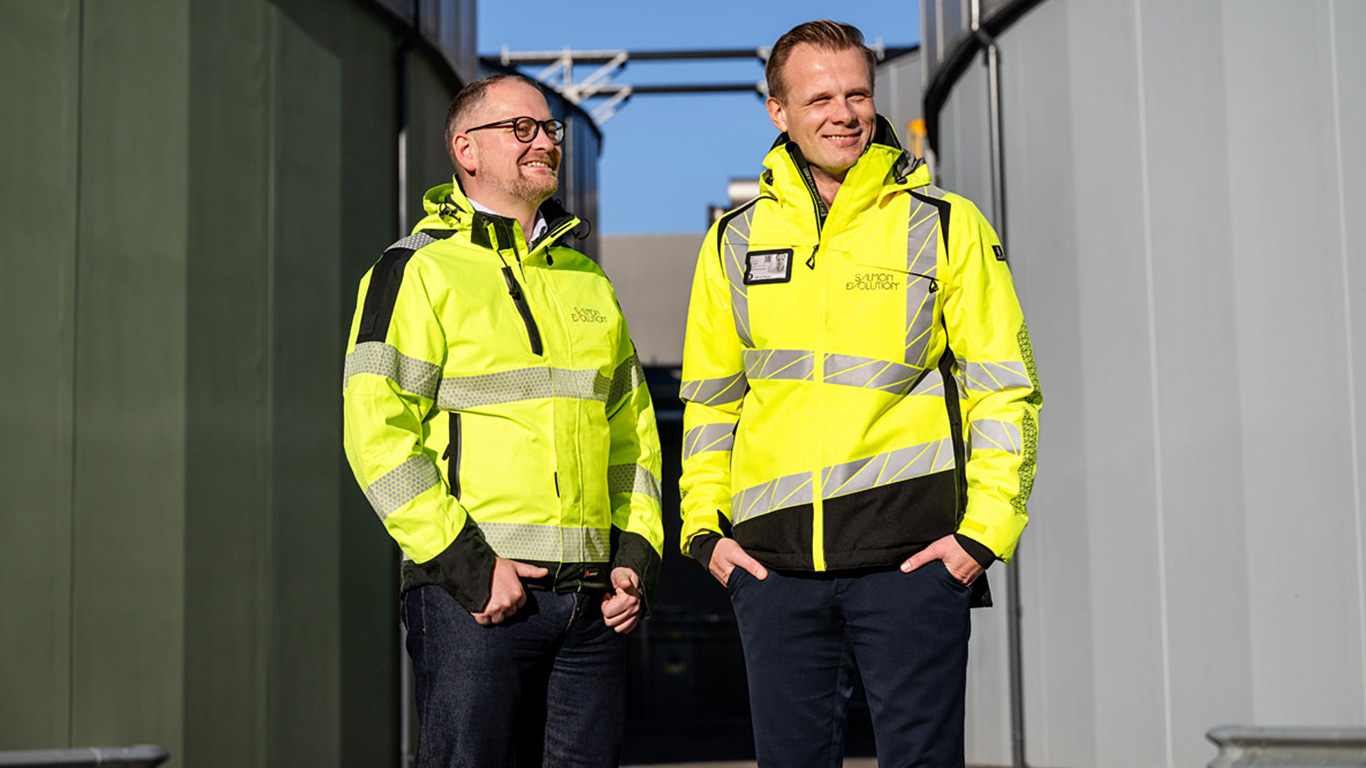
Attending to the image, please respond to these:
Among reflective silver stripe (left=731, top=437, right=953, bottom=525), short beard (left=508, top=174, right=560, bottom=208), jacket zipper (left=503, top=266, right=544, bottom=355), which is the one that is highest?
short beard (left=508, top=174, right=560, bottom=208)

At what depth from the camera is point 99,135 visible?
469 cm

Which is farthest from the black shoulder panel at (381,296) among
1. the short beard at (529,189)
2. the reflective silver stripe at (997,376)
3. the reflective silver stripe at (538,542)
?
the reflective silver stripe at (997,376)

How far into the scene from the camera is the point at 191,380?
5.16 meters

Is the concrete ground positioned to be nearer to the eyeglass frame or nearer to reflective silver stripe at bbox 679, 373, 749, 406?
reflective silver stripe at bbox 679, 373, 749, 406

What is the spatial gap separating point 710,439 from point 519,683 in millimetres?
583

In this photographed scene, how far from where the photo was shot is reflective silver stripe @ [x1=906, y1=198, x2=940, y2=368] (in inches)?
94.7

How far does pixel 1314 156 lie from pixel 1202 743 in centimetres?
235

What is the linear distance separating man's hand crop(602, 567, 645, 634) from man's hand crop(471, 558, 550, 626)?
21 centimetres

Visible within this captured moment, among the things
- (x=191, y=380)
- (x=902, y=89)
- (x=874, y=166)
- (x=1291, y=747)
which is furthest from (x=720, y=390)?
(x=902, y=89)

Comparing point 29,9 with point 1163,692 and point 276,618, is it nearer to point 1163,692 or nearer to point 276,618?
point 276,618

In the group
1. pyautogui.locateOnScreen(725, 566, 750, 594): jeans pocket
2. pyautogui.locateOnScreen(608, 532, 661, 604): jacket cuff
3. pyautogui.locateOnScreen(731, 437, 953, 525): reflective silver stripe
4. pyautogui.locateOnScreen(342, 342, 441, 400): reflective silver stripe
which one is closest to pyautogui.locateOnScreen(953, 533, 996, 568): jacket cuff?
pyautogui.locateOnScreen(731, 437, 953, 525): reflective silver stripe

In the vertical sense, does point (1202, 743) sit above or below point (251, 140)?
below

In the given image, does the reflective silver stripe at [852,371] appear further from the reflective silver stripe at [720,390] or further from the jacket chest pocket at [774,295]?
the reflective silver stripe at [720,390]

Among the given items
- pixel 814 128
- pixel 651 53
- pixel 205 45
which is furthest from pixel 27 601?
pixel 651 53
